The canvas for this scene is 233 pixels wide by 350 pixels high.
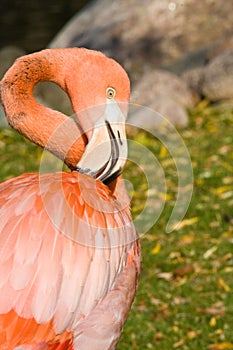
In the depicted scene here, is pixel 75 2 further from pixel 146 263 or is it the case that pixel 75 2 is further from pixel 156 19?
pixel 146 263

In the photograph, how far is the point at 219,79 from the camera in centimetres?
977

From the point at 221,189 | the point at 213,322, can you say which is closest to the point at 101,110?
the point at 213,322

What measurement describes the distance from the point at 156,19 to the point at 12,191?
7.02m

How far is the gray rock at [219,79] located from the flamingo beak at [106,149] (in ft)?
20.3

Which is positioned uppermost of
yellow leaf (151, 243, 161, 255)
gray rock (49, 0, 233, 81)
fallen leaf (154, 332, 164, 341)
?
gray rock (49, 0, 233, 81)

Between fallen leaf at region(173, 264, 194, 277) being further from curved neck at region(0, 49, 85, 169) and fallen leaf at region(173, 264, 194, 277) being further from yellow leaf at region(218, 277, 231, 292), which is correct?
curved neck at region(0, 49, 85, 169)

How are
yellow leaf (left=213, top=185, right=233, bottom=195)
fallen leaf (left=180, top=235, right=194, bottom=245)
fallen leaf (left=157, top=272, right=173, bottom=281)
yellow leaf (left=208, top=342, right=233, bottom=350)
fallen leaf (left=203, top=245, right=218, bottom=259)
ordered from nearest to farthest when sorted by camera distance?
1. yellow leaf (left=208, top=342, right=233, bottom=350)
2. fallen leaf (left=157, top=272, right=173, bottom=281)
3. fallen leaf (left=203, top=245, right=218, bottom=259)
4. fallen leaf (left=180, top=235, right=194, bottom=245)
5. yellow leaf (left=213, top=185, right=233, bottom=195)

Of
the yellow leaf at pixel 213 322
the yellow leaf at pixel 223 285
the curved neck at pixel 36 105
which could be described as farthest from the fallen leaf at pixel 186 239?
the curved neck at pixel 36 105

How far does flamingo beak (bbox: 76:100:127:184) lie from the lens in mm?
3611

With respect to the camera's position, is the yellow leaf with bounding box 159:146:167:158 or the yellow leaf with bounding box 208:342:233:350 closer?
the yellow leaf with bounding box 208:342:233:350

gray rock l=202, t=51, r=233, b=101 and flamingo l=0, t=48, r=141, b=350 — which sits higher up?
flamingo l=0, t=48, r=141, b=350

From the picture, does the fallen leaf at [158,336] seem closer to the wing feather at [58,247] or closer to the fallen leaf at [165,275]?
the fallen leaf at [165,275]

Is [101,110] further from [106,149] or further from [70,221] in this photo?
[70,221]

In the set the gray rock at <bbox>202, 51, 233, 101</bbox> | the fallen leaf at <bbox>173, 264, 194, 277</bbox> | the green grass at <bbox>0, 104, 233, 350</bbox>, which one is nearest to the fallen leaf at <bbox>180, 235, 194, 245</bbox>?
the green grass at <bbox>0, 104, 233, 350</bbox>
